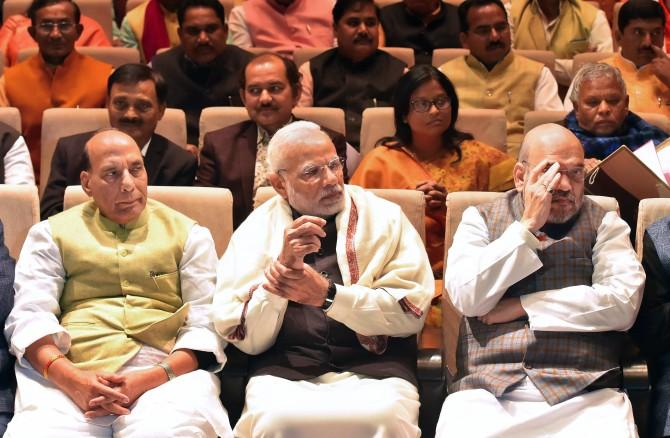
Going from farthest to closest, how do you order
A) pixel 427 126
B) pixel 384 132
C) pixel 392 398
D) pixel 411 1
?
pixel 411 1
pixel 384 132
pixel 427 126
pixel 392 398

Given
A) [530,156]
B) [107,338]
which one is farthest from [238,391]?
[530,156]

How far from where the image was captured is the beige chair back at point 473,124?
4.39 metres

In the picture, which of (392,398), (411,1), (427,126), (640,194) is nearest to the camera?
(392,398)

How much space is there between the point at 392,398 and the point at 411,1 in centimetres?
310

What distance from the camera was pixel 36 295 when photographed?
325cm

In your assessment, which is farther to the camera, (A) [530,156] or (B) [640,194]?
(B) [640,194]

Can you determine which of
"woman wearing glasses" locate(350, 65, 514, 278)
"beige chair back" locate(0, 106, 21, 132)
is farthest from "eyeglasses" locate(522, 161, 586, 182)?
"beige chair back" locate(0, 106, 21, 132)

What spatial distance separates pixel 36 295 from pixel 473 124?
5.91 feet

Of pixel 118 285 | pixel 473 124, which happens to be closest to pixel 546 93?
pixel 473 124

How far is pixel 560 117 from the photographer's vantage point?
4.51 m

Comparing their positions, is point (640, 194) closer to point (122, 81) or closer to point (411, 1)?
point (122, 81)

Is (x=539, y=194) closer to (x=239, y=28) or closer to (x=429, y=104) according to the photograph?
(x=429, y=104)

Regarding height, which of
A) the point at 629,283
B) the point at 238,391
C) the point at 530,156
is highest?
the point at 530,156

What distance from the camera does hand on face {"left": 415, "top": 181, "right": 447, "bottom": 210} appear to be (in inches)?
156
